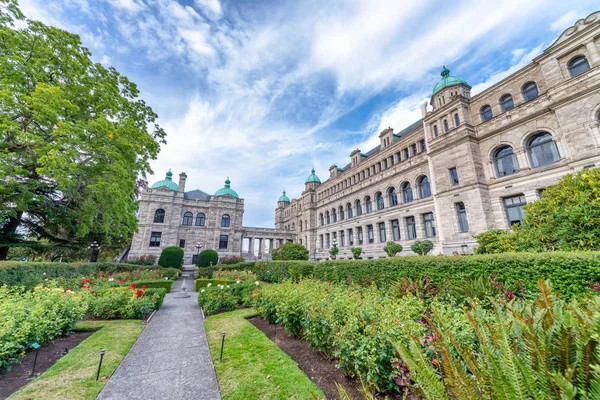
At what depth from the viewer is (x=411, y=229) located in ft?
79.8

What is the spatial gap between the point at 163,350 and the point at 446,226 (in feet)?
68.7

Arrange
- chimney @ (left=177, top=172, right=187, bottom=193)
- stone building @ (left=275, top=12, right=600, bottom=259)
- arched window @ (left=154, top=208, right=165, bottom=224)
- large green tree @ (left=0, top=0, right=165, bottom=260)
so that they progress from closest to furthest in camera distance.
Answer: large green tree @ (left=0, top=0, right=165, bottom=260), stone building @ (left=275, top=12, right=600, bottom=259), arched window @ (left=154, top=208, right=165, bottom=224), chimney @ (left=177, top=172, right=187, bottom=193)

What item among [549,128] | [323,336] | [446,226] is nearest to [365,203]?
[446,226]

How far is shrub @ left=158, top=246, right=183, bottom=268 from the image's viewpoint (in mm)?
29656

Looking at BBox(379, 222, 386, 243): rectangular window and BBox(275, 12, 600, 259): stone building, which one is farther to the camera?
BBox(379, 222, 386, 243): rectangular window

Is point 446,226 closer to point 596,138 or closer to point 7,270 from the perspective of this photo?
point 596,138

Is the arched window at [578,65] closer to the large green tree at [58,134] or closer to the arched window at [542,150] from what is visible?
the arched window at [542,150]

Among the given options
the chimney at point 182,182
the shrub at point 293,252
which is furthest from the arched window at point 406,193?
the chimney at point 182,182

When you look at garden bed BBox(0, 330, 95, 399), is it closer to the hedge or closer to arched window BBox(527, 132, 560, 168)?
the hedge

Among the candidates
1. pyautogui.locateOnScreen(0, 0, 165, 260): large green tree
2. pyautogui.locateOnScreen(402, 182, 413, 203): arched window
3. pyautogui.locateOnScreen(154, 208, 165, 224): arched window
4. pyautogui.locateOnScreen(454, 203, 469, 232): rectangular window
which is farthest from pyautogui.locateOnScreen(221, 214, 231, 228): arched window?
pyautogui.locateOnScreen(454, 203, 469, 232): rectangular window

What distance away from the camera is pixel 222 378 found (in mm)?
4727

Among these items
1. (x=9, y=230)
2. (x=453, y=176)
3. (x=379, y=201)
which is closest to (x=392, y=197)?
(x=379, y=201)

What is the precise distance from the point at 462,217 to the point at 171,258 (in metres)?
32.0

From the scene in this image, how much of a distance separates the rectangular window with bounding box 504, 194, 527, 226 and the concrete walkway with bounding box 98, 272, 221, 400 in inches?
809
